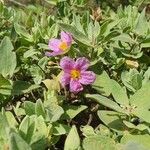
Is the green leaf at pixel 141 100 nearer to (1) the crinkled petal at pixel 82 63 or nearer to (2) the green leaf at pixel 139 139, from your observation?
(2) the green leaf at pixel 139 139

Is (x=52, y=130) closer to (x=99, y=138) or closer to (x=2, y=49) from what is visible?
(x=99, y=138)

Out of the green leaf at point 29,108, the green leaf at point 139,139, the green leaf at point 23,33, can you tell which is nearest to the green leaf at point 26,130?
the green leaf at point 29,108

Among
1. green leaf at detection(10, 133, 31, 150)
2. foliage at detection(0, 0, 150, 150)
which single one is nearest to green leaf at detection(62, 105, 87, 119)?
foliage at detection(0, 0, 150, 150)

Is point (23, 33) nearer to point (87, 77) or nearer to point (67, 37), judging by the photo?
point (67, 37)

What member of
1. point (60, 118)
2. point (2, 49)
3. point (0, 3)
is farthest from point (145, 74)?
point (0, 3)

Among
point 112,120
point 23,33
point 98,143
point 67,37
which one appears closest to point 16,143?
point 98,143

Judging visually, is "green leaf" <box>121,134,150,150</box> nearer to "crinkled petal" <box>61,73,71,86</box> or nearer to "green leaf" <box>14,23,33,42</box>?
"crinkled petal" <box>61,73,71,86</box>
